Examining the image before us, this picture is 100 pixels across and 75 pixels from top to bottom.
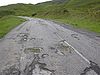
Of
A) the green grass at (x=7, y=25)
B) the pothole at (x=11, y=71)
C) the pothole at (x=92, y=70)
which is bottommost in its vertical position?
the green grass at (x=7, y=25)

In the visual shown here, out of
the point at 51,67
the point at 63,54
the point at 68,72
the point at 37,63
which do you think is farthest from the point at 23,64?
the point at 63,54

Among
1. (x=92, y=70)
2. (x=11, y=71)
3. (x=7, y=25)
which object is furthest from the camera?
(x=7, y=25)

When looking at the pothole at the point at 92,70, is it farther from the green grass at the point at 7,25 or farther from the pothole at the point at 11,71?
the green grass at the point at 7,25

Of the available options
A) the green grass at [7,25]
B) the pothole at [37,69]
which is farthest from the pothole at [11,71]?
the green grass at [7,25]

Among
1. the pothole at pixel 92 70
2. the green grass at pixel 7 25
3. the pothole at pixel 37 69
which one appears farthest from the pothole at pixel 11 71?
the green grass at pixel 7 25

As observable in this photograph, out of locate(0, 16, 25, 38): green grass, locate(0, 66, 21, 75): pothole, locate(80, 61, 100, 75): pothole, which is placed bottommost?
locate(0, 16, 25, 38): green grass

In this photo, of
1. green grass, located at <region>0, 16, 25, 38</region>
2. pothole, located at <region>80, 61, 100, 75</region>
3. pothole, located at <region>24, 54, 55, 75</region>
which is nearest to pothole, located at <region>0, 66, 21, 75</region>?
pothole, located at <region>24, 54, 55, 75</region>

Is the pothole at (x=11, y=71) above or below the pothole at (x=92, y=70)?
above

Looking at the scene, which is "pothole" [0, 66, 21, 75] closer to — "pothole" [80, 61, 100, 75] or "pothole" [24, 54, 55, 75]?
"pothole" [24, 54, 55, 75]

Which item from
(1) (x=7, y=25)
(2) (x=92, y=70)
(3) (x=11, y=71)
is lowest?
(1) (x=7, y=25)

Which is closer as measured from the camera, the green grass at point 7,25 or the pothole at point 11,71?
the pothole at point 11,71

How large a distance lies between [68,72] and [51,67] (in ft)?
3.11

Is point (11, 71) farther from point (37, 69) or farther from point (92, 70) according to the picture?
point (92, 70)

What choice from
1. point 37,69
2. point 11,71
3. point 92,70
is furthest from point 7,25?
point 92,70
